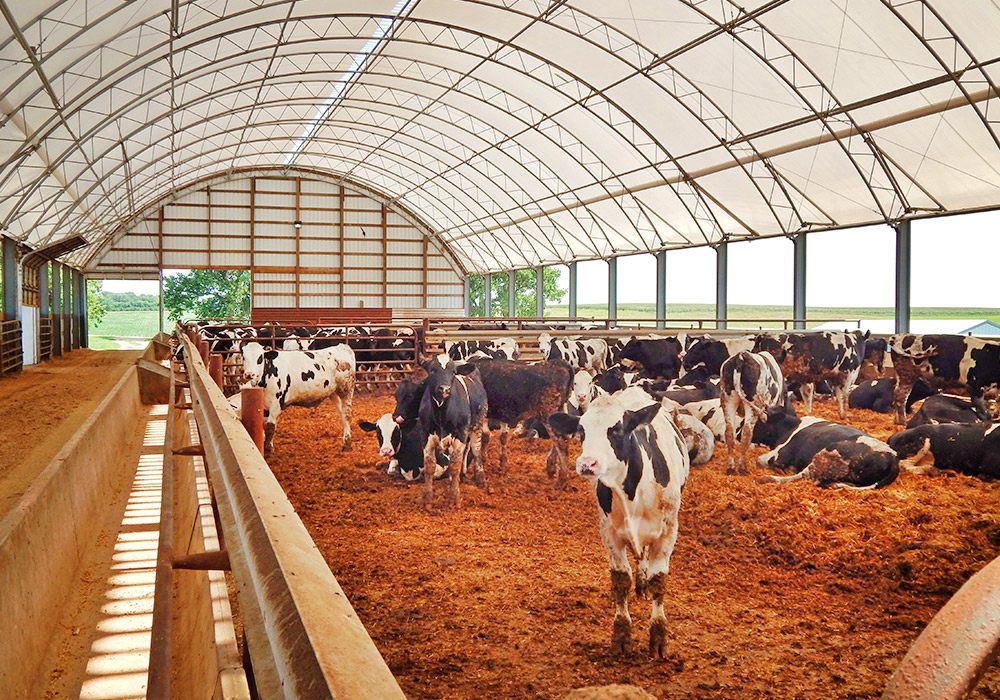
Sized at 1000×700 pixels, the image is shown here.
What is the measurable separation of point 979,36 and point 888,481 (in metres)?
9.16

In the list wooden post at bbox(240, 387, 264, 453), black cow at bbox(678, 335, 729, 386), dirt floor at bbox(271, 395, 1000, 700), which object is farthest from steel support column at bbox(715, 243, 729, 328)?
wooden post at bbox(240, 387, 264, 453)

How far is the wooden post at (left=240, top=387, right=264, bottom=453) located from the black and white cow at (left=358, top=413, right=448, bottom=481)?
14.7ft

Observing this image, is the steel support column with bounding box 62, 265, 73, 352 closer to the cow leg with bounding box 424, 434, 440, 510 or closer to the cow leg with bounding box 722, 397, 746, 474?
the cow leg with bounding box 424, 434, 440, 510

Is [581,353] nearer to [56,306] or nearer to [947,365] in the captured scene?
[947,365]

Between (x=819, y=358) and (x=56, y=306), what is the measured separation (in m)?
23.7

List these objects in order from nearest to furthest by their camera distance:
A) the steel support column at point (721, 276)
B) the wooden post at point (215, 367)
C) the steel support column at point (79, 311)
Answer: the wooden post at point (215, 367) → the steel support column at point (721, 276) → the steel support column at point (79, 311)

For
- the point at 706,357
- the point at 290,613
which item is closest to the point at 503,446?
the point at 706,357

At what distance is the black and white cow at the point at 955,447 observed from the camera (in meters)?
7.71

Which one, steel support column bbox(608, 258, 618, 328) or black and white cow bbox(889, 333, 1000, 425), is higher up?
steel support column bbox(608, 258, 618, 328)

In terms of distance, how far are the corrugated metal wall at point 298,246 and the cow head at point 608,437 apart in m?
33.9

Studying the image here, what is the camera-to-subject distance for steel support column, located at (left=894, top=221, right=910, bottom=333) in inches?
704

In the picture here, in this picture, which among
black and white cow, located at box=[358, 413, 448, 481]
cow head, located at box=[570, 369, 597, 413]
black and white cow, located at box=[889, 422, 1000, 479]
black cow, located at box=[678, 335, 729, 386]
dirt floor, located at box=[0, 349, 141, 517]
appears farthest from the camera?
black cow, located at box=[678, 335, 729, 386]

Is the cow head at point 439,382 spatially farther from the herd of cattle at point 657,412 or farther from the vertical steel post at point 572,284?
the vertical steel post at point 572,284

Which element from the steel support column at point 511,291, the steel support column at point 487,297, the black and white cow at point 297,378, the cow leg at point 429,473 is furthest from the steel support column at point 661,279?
the cow leg at point 429,473
